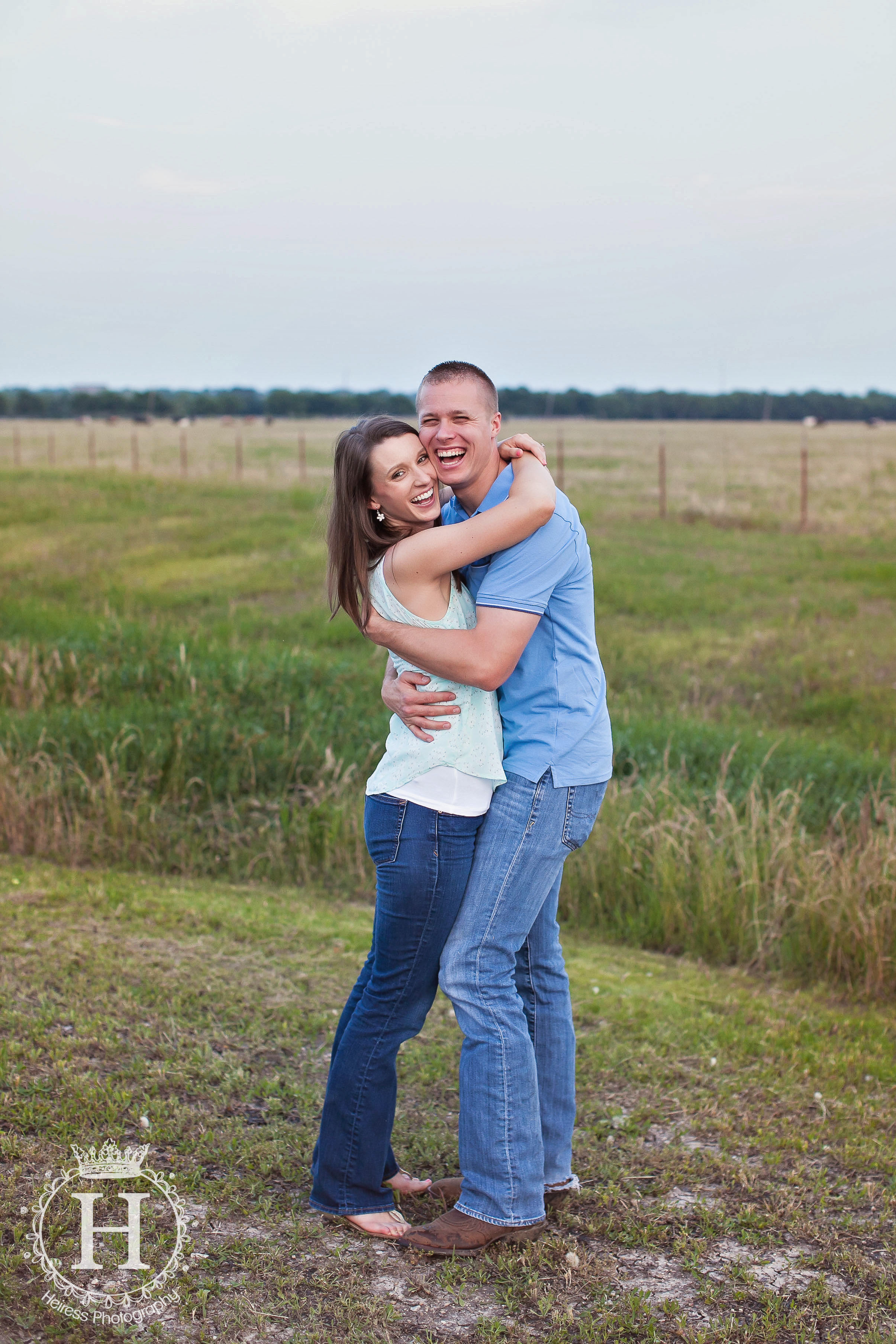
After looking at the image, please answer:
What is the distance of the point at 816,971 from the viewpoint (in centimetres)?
535

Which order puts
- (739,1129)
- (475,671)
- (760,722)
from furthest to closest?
(760,722) < (739,1129) < (475,671)

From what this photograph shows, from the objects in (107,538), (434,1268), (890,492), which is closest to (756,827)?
(434,1268)

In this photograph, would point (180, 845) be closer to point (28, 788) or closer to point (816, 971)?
point (28, 788)

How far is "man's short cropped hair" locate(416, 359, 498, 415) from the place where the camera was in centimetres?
279

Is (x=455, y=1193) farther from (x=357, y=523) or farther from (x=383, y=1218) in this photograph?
(x=357, y=523)

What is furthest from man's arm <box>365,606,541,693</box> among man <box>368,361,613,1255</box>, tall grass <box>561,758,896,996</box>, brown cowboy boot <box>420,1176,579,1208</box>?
tall grass <box>561,758,896,996</box>

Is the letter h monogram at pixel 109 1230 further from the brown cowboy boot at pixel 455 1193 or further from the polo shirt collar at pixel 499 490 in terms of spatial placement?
the polo shirt collar at pixel 499 490

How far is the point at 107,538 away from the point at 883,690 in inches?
501

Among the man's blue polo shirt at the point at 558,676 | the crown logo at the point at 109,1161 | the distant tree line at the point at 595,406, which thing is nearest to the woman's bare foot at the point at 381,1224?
the crown logo at the point at 109,1161

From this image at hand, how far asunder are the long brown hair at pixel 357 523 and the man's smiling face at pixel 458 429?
0.06 metres

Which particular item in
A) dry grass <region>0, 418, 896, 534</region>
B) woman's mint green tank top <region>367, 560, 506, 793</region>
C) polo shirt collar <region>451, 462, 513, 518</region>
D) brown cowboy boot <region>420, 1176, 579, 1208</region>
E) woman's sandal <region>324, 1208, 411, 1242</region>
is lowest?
brown cowboy boot <region>420, 1176, 579, 1208</region>

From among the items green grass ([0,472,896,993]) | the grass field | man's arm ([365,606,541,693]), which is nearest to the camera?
man's arm ([365,606,541,693])

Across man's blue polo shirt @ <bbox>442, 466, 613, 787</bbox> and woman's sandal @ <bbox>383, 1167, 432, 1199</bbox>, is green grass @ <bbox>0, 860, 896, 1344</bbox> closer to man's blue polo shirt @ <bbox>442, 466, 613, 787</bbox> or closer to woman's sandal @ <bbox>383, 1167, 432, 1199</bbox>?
woman's sandal @ <bbox>383, 1167, 432, 1199</bbox>

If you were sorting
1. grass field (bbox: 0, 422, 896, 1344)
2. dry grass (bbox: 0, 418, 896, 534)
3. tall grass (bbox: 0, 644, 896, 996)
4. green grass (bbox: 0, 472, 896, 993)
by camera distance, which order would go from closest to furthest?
grass field (bbox: 0, 422, 896, 1344)
tall grass (bbox: 0, 644, 896, 996)
green grass (bbox: 0, 472, 896, 993)
dry grass (bbox: 0, 418, 896, 534)
